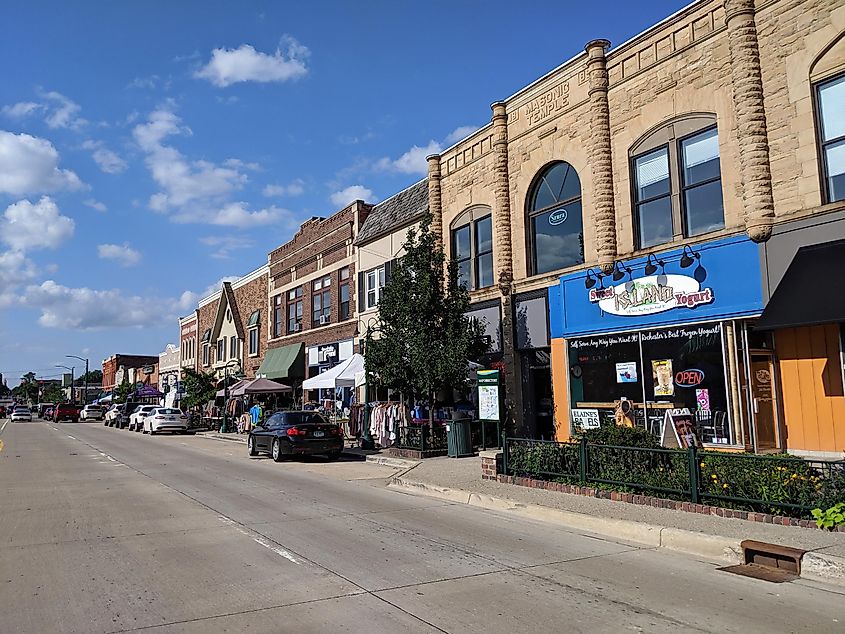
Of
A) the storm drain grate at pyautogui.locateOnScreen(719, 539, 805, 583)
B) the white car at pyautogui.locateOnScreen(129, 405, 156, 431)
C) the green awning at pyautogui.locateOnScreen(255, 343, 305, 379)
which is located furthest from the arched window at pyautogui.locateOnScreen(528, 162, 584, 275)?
the white car at pyautogui.locateOnScreen(129, 405, 156, 431)

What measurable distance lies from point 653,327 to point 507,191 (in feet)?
23.4

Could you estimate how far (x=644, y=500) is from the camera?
→ 10609 mm

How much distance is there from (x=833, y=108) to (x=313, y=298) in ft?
88.2

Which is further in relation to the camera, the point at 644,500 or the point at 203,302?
the point at 203,302

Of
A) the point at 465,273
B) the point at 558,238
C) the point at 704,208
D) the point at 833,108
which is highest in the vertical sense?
the point at 833,108

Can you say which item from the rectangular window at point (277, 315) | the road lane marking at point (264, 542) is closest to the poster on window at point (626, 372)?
the road lane marking at point (264, 542)

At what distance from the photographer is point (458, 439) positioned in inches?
724

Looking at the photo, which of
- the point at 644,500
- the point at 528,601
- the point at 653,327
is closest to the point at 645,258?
the point at 653,327

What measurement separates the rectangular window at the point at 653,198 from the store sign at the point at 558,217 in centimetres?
254

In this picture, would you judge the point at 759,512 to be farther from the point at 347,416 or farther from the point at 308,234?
the point at 308,234

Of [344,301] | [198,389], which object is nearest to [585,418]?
[344,301]

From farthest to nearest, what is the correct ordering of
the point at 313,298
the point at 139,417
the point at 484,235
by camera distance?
the point at 139,417, the point at 313,298, the point at 484,235

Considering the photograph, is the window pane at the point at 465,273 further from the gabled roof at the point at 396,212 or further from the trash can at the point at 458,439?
the trash can at the point at 458,439

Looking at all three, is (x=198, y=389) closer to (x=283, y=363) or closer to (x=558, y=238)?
(x=283, y=363)
